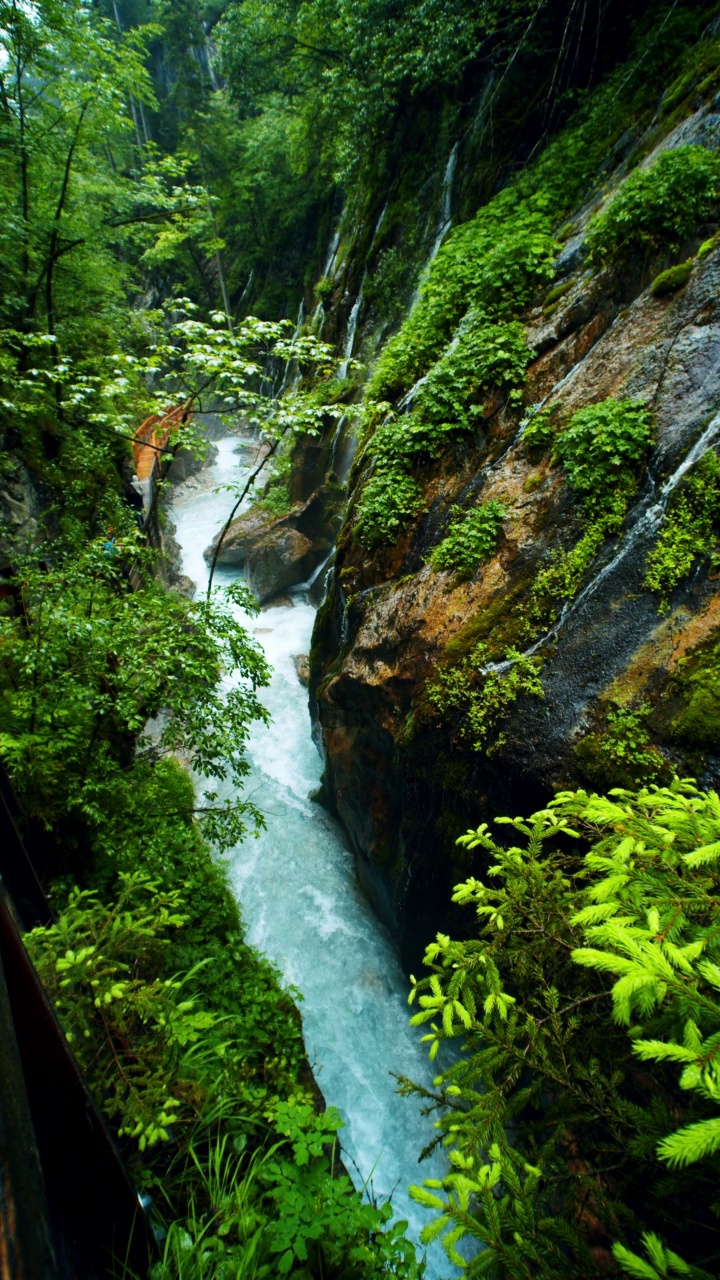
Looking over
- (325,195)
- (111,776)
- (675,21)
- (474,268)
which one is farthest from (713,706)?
(325,195)

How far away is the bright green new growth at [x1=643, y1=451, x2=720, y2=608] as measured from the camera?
369 centimetres

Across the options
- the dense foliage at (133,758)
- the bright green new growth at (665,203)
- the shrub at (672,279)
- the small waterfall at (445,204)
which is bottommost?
the dense foliage at (133,758)

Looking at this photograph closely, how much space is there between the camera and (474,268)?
255 inches

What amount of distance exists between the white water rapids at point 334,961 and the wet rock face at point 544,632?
0.76 meters

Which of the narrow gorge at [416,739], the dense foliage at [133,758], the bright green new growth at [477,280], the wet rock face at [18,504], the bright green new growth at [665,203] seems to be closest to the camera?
the narrow gorge at [416,739]

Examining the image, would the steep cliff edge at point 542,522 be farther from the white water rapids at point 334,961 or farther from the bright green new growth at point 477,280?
the white water rapids at point 334,961

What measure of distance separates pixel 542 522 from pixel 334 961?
246 inches

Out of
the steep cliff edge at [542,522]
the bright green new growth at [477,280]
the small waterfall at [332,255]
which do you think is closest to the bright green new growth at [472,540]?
the steep cliff edge at [542,522]

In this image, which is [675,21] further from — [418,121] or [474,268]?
[418,121]

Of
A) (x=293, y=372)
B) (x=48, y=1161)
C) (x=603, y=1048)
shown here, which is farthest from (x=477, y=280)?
(x=293, y=372)

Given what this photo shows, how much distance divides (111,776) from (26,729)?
864 mm

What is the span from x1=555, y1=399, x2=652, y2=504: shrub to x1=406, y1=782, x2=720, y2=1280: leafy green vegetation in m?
3.22

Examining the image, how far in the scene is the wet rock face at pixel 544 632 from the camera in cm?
386

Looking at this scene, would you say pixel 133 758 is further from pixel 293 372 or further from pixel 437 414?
pixel 293 372
